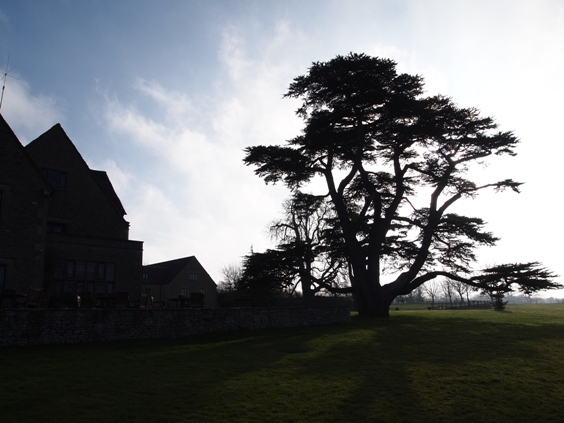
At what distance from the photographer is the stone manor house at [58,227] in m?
22.5

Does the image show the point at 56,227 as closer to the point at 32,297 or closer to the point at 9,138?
the point at 9,138

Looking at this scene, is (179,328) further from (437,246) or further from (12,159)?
(437,246)

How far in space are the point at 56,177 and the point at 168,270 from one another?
1512 inches

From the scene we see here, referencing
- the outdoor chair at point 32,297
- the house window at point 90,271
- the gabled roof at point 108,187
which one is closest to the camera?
the outdoor chair at point 32,297

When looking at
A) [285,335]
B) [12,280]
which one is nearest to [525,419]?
[285,335]

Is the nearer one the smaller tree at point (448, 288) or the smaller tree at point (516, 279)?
the smaller tree at point (516, 279)

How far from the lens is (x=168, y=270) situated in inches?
2591

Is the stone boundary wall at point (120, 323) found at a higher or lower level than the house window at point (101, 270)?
lower

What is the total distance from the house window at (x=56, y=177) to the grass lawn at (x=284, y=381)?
1548 cm

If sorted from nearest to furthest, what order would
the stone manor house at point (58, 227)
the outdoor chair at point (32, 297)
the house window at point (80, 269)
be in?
the outdoor chair at point (32, 297)
the stone manor house at point (58, 227)
the house window at point (80, 269)

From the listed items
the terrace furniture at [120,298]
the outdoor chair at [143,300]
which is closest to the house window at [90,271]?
the outdoor chair at [143,300]

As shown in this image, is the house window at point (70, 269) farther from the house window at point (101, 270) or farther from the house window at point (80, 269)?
the house window at point (101, 270)

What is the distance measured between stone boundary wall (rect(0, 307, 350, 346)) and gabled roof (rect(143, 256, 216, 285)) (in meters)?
41.2

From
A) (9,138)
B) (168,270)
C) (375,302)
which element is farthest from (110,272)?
(168,270)
